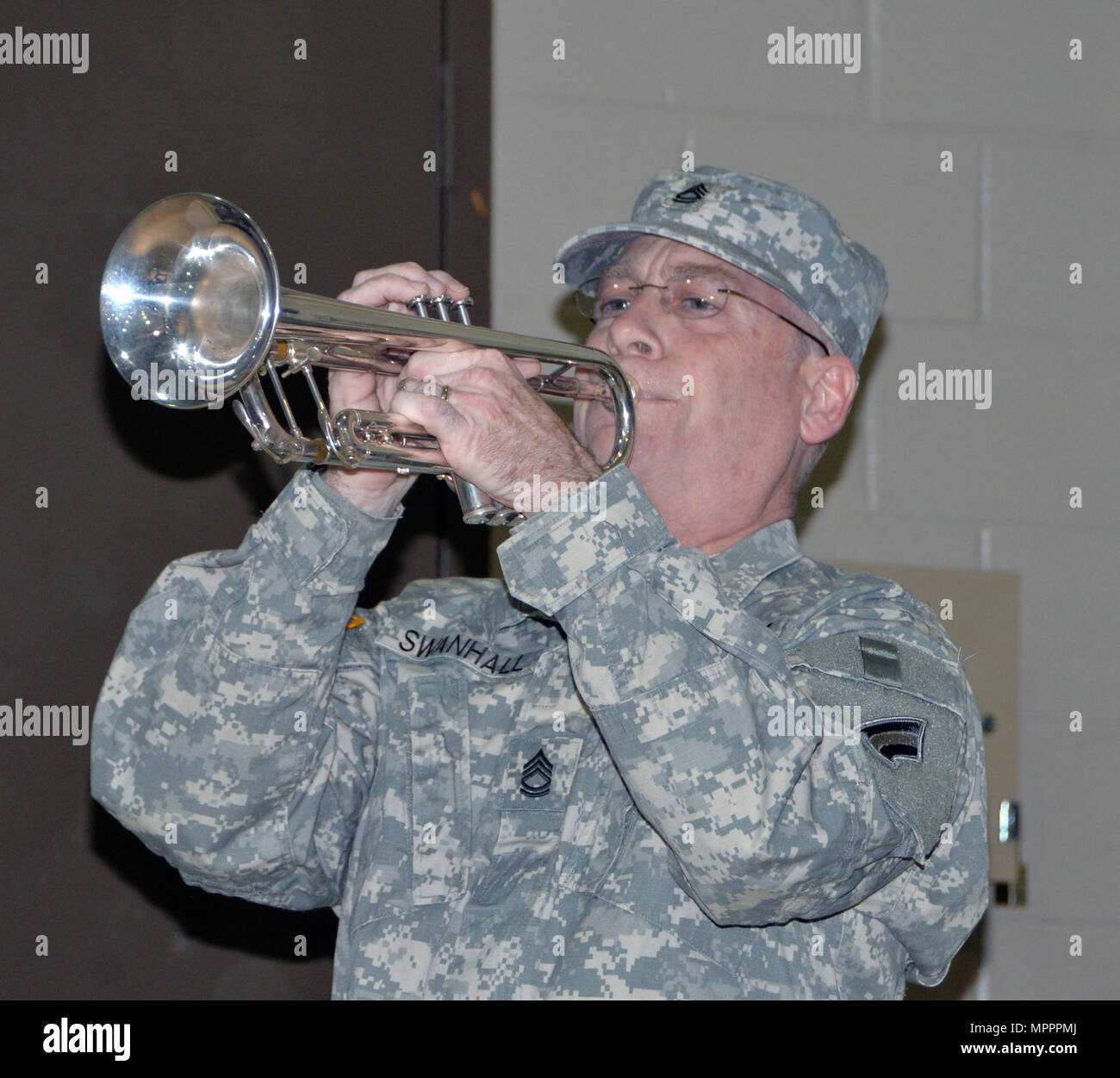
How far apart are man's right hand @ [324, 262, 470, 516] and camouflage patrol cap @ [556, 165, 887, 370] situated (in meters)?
0.28

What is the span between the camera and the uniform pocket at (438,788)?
5.18 ft

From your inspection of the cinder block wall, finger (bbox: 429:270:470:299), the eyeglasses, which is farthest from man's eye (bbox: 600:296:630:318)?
the cinder block wall

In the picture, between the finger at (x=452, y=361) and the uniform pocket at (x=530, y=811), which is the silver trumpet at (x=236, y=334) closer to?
the finger at (x=452, y=361)

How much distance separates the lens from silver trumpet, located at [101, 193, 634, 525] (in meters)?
1.48

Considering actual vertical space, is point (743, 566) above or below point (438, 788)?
above

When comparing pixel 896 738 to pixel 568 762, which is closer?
pixel 896 738

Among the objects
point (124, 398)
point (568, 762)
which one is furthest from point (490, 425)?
point (124, 398)

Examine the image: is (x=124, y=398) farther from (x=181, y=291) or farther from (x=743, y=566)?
(x=743, y=566)

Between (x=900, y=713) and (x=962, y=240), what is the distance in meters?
1.22

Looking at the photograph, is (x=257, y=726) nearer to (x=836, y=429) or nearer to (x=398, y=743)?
(x=398, y=743)

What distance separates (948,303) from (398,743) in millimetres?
1237

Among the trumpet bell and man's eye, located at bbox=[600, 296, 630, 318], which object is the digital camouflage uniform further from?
man's eye, located at bbox=[600, 296, 630, 318]

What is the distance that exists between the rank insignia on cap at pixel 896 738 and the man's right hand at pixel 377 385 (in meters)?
0.52

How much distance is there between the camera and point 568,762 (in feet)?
5.30
